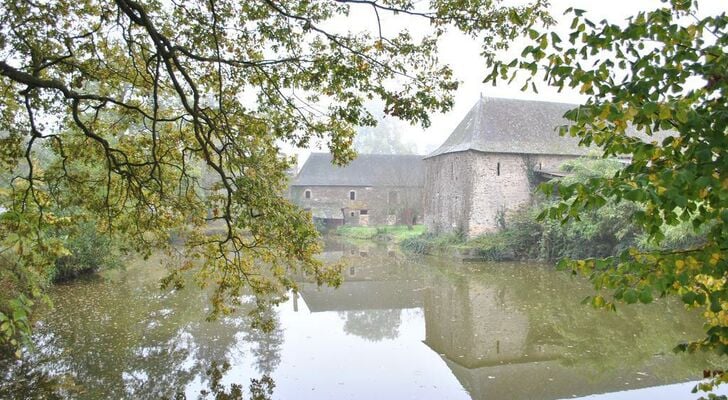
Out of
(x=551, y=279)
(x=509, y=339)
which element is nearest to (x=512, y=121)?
(x=551, y=279)

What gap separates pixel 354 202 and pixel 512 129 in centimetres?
1883

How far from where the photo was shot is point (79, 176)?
7145 millimetres

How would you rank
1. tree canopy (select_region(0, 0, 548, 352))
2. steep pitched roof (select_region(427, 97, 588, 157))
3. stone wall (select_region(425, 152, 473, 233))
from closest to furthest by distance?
1. tree canopy (select_region(0, 0, 548, 352))
2. steep pitched roof (select_region(427, 97, 588, 157))
3. stone wall (select_region(425, 152, 473, 233))

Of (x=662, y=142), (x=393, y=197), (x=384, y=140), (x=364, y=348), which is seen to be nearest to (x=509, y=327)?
(x=364, y=348)

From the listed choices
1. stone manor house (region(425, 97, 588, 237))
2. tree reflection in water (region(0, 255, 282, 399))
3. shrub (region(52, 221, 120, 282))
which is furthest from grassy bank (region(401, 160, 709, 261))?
shrub (region(52, 221, 120, 282))

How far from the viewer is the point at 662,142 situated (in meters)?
2.41

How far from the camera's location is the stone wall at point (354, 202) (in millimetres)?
42094

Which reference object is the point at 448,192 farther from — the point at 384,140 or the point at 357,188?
the point at 384,140

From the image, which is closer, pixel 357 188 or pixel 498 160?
pixel 498 160

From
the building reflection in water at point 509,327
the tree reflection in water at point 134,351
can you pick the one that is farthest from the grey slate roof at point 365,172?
the tree reflection in water at point 134,351

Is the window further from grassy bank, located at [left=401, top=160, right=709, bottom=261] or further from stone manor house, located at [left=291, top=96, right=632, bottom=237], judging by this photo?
grassy bank, located at [left=401, top=160, right=709, bottom=261]

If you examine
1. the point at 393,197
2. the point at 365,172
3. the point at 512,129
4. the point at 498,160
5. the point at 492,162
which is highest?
the point at 512,129

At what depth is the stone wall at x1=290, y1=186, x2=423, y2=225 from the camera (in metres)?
42.1

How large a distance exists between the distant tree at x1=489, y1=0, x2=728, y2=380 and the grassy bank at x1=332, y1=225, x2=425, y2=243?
94.7ft
